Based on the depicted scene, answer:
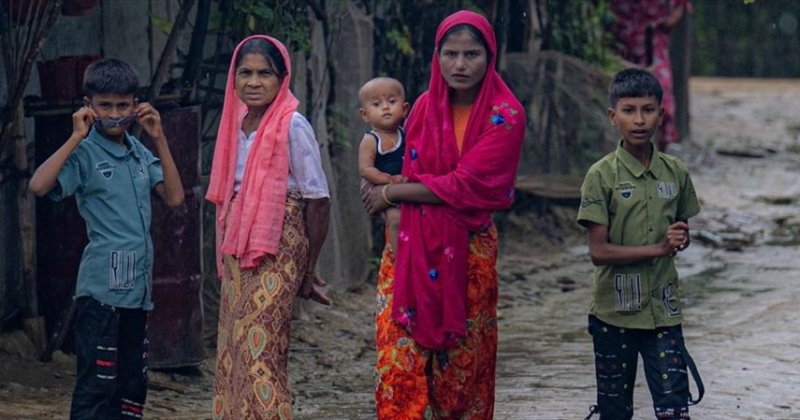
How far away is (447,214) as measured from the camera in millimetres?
4918

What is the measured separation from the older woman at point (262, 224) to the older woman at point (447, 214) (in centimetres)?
32

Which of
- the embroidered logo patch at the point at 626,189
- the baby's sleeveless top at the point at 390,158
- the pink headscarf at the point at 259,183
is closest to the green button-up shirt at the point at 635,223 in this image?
the embroidered logo patch at the point at 626,189

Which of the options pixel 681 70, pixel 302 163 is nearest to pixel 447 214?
pixel 302 163

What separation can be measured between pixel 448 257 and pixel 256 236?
65 centimetres

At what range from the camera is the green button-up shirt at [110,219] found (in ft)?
17.0

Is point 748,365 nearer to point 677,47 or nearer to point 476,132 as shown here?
point 476,132

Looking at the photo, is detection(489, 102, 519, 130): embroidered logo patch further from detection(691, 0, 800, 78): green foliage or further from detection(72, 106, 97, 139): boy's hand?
detection(691, 0, 800, 78): green foliage

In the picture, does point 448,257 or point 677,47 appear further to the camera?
point 677,47

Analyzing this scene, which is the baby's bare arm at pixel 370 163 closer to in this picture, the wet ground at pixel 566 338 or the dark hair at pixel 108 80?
the dark hair at pixel 108 80

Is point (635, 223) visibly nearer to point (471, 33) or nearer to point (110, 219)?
point (471, 33)

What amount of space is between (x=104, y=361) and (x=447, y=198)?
4.48ft

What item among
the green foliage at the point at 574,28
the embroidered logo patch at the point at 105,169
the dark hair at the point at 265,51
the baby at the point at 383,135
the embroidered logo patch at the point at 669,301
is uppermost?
the green foliage at the point at 574,28

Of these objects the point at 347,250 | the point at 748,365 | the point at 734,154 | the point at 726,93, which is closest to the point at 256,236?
the point at 748,365

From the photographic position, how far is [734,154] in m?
15.8
